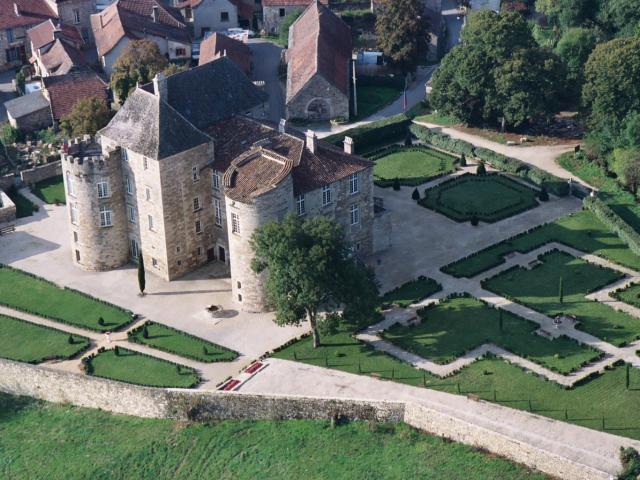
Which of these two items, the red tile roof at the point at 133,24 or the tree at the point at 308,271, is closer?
the tree at the point at 308,271

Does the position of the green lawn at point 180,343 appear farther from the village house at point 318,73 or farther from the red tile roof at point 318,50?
the red tile roof at point 318,50

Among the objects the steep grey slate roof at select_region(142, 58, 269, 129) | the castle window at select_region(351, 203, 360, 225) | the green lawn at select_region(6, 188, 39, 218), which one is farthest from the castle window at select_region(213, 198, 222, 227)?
the green lawn at select_region(6, 188, 39, 218)

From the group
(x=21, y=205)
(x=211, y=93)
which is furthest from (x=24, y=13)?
(x=211, y=93)

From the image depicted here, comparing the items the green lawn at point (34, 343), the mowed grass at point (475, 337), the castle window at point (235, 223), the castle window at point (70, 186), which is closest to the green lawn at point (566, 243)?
the mowed grass at point (475, 337)

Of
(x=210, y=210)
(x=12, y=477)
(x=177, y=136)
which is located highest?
(x=177, y=136)

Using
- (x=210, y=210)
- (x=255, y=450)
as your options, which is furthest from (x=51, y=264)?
(x=255, y=450)

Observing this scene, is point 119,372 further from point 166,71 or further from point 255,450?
point 166,71

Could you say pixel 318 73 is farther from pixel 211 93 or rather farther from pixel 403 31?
pixel 211 93

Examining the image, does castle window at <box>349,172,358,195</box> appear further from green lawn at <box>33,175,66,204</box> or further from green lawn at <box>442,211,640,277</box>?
green lawn at <box>33,175,66,204</box>
